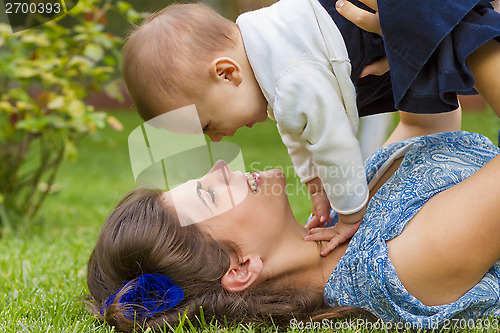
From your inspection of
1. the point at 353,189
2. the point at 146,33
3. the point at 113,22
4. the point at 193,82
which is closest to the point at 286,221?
the point at 353,189

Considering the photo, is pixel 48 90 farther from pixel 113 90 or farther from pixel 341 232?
pixel 341 232

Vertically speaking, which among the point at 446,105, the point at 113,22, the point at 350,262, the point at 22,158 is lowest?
the point at 113,22

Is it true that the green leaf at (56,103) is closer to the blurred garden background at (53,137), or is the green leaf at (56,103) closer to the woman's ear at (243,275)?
the blurred garden background at (53,137)

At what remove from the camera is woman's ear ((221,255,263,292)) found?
197 cm

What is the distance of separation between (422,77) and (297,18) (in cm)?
46

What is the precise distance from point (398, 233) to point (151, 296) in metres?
0.83

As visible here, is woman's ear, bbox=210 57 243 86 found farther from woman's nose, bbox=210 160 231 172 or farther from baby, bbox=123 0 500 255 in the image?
woman's nose, bbox=210 160 231 172

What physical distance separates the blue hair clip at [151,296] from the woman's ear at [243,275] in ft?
0.53

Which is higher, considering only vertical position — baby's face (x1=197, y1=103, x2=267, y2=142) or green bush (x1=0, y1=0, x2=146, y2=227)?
baby's face (x1=197, y1=103, x2=267, y2=142)

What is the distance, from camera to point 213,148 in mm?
2295

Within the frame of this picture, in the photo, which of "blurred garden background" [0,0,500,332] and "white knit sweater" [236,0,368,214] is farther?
"blurred garden background" [0,0,500,332]

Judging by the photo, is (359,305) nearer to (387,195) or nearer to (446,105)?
(387,195)

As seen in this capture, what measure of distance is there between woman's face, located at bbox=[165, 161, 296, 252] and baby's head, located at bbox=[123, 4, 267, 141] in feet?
0.67

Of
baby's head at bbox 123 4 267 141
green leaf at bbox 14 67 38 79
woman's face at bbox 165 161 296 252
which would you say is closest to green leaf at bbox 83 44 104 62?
green leaf at bbox 14 67 38 79
